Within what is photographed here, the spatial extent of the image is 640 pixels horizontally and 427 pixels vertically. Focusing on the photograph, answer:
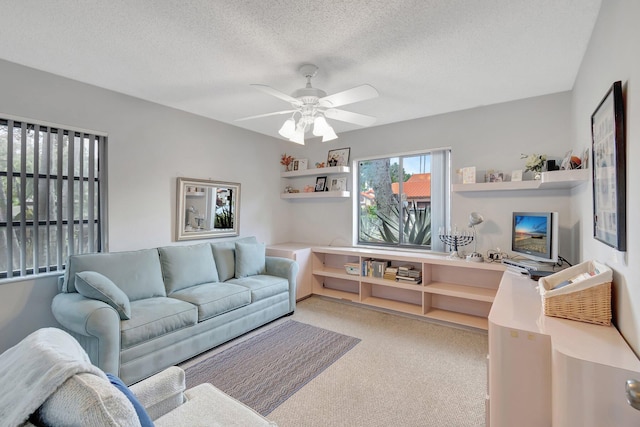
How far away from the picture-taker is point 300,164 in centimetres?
497

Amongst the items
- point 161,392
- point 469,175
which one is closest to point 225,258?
point 161,392

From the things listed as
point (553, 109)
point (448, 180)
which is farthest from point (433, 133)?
point (553, 109)

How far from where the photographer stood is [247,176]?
14.4ft

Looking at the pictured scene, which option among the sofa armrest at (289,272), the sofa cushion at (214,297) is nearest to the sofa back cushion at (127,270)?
the sofa cushion at (214,297)

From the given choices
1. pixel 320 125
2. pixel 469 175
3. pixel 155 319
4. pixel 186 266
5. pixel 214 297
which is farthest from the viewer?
pixel 469 175

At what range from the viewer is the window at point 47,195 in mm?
2406

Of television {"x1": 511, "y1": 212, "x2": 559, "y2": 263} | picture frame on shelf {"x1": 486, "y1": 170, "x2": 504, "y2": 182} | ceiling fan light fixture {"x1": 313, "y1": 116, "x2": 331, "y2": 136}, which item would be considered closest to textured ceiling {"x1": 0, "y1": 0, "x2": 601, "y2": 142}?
ceiling fan light fixture {"x1": 313, "y1": 116, "x2": 331, "y2": 136}

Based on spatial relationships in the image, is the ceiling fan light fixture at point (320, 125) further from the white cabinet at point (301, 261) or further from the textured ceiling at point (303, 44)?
the white cabinet at point (301, 261)

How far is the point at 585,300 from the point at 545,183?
134 centimetres

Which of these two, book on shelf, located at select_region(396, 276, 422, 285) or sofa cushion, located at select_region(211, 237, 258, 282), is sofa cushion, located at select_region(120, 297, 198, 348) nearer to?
sofa cushion, located at select_region(211, 237, 258, 282)

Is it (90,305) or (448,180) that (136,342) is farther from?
(448,180)

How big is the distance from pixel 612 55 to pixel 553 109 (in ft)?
5.82

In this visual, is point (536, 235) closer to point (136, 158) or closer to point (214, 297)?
point (214, 297)

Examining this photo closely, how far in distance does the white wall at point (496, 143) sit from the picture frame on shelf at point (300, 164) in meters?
0.92
